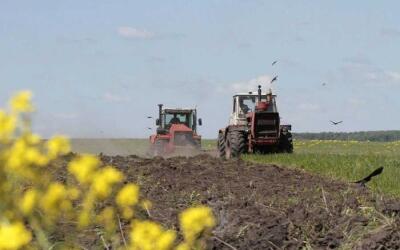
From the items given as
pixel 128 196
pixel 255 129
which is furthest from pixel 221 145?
pixel 128 196

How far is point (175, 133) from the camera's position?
27.6 m

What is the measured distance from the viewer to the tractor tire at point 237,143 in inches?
957

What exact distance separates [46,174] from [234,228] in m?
5.54

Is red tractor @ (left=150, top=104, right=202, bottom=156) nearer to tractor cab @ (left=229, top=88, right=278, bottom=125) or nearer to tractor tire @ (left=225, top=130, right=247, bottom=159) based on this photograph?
tractor cab @ (left=229, top=88, right=278, bottom=125)

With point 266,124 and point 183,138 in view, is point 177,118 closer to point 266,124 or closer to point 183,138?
point 183,138

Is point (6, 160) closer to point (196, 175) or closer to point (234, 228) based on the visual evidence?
point (234, 228)

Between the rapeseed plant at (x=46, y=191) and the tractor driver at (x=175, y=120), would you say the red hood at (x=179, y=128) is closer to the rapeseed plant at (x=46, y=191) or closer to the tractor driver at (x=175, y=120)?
the tractor driver at (x=175, y=120)

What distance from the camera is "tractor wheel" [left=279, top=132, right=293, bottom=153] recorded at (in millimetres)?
25406

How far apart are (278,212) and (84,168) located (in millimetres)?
6802

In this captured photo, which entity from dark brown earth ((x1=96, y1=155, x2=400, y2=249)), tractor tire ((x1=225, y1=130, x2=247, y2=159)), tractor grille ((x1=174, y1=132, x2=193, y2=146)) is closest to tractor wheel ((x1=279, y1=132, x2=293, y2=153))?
tractor tire ((x1=225, y1=130, x2=247, y2=159))

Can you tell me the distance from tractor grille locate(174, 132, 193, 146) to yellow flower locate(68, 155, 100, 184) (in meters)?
25.9

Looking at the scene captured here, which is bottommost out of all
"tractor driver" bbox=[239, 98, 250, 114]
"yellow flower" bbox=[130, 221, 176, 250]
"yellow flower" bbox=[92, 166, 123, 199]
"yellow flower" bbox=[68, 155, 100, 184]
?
"yellow flower" bbox=[130, 221, 176, 250]

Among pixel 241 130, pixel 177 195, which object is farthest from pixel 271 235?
pixel 241 130

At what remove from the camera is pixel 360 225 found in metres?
6.93
